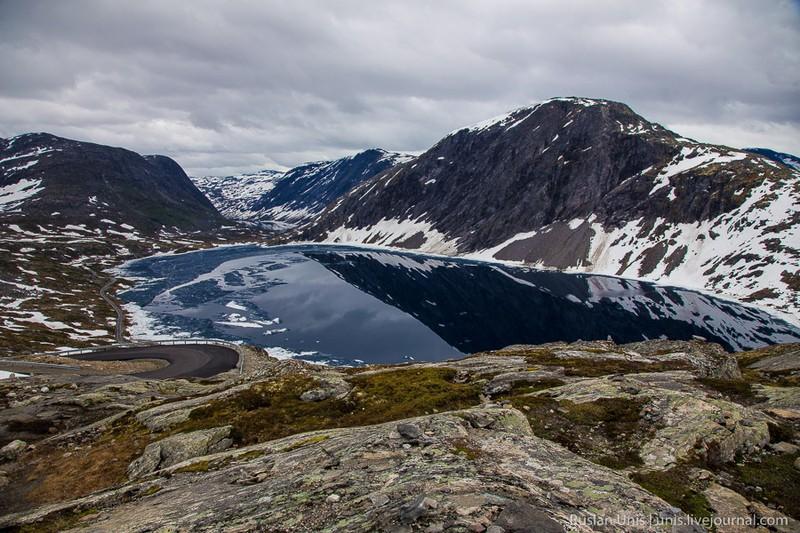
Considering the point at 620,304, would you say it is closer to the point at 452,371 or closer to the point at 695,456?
the point at 452,371

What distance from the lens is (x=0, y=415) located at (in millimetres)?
35219

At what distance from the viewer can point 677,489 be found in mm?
14383

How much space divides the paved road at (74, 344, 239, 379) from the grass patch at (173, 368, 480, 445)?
1656 inches

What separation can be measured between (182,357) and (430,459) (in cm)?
7869

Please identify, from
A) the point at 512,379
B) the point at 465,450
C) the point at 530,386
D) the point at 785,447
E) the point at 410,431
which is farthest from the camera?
the point at 512,379

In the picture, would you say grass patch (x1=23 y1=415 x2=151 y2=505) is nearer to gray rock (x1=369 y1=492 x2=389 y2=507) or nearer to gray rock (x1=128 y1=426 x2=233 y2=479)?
gray rock (x1=128 y1=426 x2=233 y2=479)

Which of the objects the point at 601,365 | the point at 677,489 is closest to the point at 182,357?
the point at 601,365

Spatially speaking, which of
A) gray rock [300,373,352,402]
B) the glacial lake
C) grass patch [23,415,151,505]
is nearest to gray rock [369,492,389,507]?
grass patch [23,415,151,505]

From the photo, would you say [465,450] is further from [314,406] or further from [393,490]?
[314,406]

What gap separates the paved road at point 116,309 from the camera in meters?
109

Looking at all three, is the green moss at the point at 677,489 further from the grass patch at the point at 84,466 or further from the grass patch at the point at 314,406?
the grass patch at the point at 84,466

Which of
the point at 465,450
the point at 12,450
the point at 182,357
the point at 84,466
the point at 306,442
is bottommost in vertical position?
the point at 182,357

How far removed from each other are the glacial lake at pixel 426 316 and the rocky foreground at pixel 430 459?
71.0m

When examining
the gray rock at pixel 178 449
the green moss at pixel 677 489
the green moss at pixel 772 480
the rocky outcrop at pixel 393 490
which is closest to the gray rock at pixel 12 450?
the gray rock at pixel 178 449
